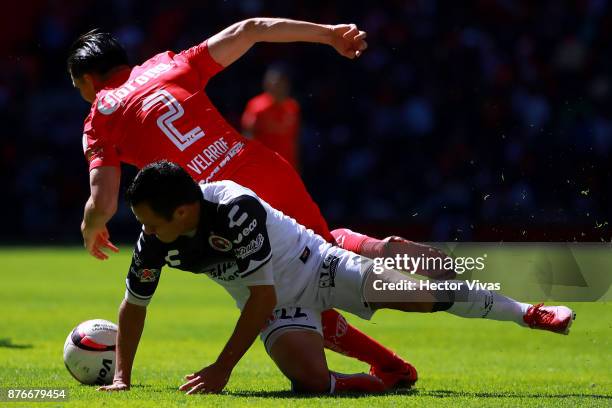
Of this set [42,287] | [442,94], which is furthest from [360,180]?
[42,287]

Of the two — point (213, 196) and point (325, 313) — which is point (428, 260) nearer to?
point (325, 313)

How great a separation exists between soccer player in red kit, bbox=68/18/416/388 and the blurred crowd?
9.95m

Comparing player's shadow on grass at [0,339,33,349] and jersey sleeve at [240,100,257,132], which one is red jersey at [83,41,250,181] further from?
jersey sleeve at [240,100,257,132]

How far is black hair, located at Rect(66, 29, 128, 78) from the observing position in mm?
6746

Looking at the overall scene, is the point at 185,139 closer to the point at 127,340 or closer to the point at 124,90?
the point at 124,90

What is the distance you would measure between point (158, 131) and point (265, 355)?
237 centimetres

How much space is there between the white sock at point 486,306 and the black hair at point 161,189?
1559mm

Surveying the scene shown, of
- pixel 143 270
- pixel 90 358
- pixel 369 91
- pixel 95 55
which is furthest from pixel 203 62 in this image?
pixel 369 91

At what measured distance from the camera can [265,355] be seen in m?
8.30

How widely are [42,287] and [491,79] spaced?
883 cm

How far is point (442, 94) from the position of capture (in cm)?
1881

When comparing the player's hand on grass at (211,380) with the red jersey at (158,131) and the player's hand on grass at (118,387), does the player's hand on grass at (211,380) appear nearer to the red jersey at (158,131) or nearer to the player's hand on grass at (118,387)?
the player's hand on grass at (118,387)

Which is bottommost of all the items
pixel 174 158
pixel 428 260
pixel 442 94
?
pixel 442 94

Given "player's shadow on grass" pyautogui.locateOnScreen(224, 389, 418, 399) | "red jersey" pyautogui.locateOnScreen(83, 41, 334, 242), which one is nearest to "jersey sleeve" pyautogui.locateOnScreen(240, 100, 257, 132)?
"red jersey" pyautogui.locateOnScreen(83, 41, 334, 242)
